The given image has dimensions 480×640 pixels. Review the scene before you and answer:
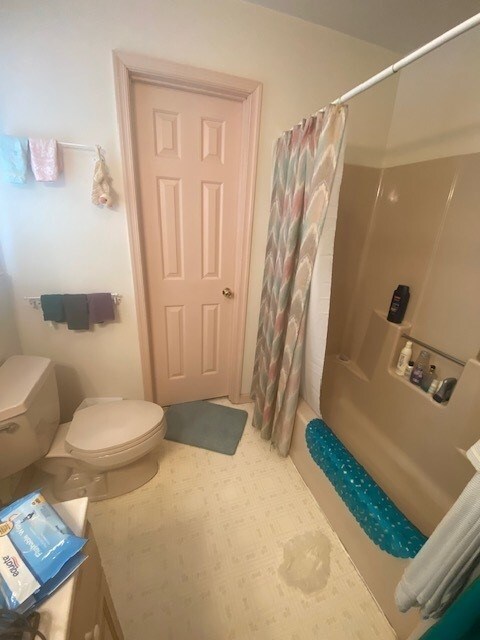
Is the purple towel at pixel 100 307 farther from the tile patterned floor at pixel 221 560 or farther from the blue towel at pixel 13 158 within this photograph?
Result: the tile patterned floor at pixel 221 560

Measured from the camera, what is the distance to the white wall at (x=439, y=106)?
1325 mm

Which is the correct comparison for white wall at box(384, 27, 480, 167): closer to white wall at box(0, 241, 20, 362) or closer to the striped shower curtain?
the striped shower curtain

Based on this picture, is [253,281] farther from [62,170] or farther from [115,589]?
[115,589]

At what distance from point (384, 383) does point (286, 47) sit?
190cm

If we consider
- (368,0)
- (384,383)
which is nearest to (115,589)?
(384,383)

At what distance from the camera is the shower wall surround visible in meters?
1.29

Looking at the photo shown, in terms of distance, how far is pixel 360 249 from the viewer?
6.19 ft

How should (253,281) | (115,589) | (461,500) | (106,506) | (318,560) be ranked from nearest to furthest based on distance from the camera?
1. (461,500)
2. (115,589)
3. (318,560)
4. (106,506)
5. (253,281)

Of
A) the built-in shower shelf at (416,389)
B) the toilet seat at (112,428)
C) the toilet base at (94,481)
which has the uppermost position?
the built-in shower shelf at (416,389)

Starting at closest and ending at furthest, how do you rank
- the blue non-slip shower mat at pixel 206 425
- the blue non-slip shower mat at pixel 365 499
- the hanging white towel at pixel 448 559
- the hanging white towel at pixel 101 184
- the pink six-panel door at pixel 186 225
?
the hanging white towel at pixel 448 559 < the blue non-slip shower mat at pixel 365 499 < the hanging white towel at pixel 101 184 < the pink six-panel door at pixel 186 225 < the blue non-slip shower mat at pixel 206 425

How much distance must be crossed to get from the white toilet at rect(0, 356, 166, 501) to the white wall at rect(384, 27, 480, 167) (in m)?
2.09

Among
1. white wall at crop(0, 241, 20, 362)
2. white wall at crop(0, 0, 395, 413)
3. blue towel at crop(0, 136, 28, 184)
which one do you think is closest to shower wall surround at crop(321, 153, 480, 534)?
white wall at crop(0, 0, 395, 413)

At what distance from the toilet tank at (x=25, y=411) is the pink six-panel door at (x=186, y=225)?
64 centimetres

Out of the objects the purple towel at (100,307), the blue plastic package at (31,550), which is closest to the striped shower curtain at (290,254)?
the purple towel at (100,307)
